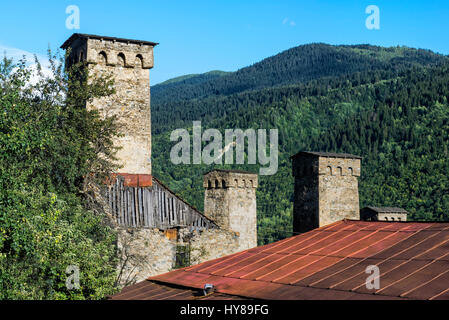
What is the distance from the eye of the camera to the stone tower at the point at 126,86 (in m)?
21.5

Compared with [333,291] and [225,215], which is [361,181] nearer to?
[225,215]

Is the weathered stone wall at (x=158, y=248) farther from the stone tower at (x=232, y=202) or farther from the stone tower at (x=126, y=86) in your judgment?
the stone tower at (x=232, y=202)

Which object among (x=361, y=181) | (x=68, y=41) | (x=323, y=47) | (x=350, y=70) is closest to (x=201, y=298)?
(x=68, y=41)

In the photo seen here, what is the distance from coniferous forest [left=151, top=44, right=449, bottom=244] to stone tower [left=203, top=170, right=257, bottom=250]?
23735 millimetres

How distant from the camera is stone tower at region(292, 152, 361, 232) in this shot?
597 inches

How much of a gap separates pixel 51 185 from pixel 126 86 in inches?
302

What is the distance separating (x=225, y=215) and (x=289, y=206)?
49133 millimetres

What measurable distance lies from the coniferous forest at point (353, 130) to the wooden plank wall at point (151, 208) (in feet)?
98.9
